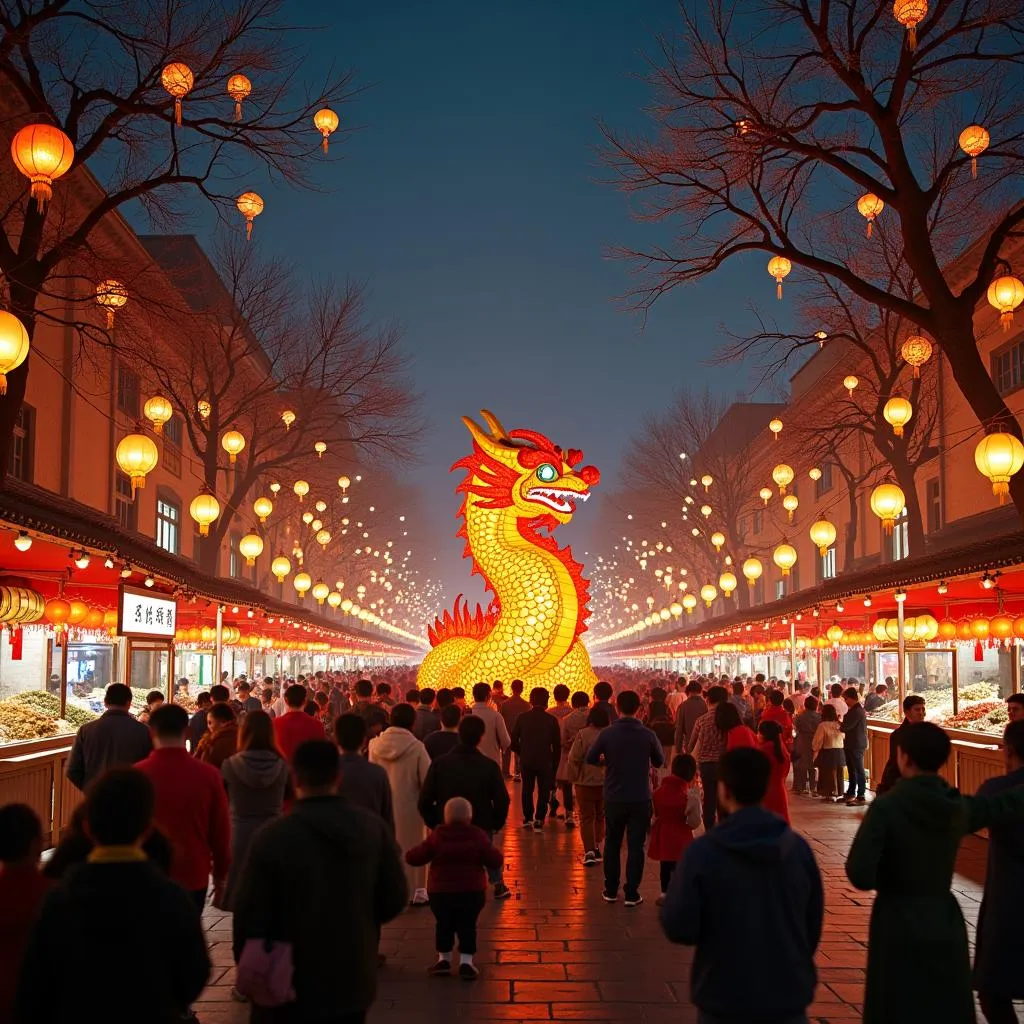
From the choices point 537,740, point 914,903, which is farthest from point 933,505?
point 914,903

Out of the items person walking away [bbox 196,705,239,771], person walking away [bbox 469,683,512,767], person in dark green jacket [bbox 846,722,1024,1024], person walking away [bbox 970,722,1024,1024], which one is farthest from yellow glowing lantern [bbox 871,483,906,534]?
person in dark green jacket [bbox 846,722,1024,1024]

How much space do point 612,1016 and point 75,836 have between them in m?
3.47

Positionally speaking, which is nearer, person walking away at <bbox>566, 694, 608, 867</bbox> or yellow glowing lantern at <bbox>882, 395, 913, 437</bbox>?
person walking away at <bbox>566, 694, 608, 867</bbox>

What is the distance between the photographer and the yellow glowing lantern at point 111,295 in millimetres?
12953

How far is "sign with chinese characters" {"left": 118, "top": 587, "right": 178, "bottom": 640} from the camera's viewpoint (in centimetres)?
1395

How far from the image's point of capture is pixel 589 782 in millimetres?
11227

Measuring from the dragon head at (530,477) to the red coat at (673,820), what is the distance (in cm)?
1187

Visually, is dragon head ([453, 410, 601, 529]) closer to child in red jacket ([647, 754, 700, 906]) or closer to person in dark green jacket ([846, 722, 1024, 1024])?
child in red jacket ([647, 754, 700, 906])

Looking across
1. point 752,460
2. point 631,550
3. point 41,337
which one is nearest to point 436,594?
point 631,550

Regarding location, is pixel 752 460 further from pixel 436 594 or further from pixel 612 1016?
pixel 436 594

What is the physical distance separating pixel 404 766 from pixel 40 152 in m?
6.33

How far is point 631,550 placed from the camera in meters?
81.3

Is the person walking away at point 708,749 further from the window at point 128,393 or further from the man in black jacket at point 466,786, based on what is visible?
the window at point 128,393

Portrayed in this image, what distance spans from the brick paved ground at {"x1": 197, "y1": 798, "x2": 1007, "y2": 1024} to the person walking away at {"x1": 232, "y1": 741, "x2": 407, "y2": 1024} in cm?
130
